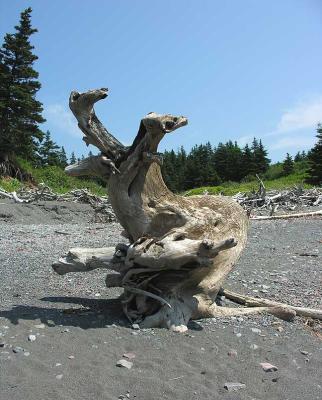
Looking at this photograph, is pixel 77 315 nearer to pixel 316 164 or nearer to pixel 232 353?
pixel 232 353

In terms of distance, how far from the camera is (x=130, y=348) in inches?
185

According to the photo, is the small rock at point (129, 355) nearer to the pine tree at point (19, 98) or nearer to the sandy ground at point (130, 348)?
the sandy ground at point (130, 348)

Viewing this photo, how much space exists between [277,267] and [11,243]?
19.5 feet

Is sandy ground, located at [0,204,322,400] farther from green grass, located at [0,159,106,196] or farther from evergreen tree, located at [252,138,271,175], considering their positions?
evergreen tree, located at [252,138,271,175]

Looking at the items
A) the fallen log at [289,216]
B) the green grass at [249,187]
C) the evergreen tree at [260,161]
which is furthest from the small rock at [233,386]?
the evergreen tree at [260,161]

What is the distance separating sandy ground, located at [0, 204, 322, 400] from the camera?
398 cm

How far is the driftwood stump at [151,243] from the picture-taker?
523cm

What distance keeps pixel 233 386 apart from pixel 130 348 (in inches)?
43.8

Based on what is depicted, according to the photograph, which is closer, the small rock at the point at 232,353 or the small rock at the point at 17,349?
the small rock at the point at 17,349

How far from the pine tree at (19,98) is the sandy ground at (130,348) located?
21.6m

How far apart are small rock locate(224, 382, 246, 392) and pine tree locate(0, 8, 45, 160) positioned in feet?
83.8

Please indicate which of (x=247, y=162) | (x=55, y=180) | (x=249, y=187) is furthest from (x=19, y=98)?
(x=247, y=162)

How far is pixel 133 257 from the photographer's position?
5.28 meters

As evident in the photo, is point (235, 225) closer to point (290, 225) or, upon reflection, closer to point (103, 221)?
point (290, 225)
